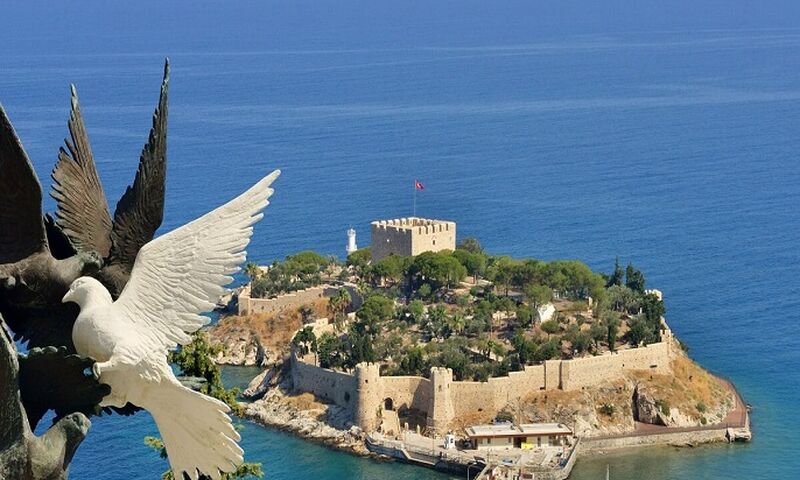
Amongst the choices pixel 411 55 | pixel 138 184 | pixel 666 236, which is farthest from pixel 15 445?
pixel 411 55

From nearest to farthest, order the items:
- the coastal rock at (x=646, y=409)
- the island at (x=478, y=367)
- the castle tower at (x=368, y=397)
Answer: the island at (x=478, y=367) < the castle tower at (x=368, y=397) < the coastal rock at (x=646, y=409)

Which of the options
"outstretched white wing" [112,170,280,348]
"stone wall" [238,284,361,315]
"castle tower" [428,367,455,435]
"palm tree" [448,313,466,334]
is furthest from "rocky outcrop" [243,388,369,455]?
"outstretched white wing" [112,170,280,348]

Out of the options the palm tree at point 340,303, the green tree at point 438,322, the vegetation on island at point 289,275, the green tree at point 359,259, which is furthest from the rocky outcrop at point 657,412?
the vegetation on island at point 289,275

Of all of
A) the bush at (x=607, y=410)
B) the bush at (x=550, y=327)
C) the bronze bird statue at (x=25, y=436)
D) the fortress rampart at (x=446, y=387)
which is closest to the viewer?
the bronze bird statue at (x=25, y=436)

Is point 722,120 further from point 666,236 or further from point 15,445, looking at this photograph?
point 15,445

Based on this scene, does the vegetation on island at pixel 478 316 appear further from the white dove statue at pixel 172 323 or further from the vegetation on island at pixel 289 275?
the white dove statue at pixel 172 323

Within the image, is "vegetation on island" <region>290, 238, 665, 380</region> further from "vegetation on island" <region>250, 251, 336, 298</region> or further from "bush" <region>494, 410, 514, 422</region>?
"bush" <region>494, 410, 514, 422</region>

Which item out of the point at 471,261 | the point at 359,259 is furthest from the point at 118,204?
the point at 359,259
